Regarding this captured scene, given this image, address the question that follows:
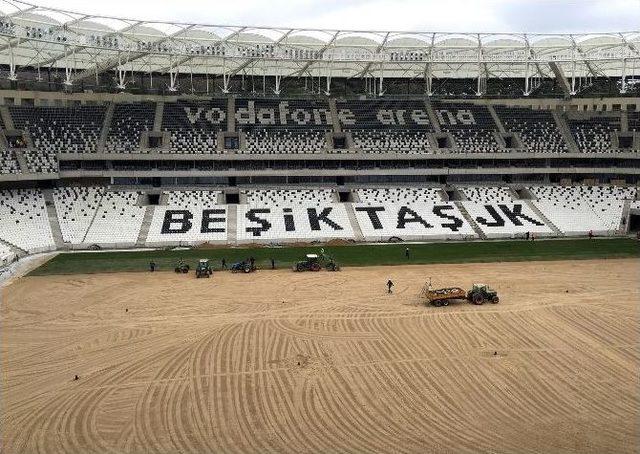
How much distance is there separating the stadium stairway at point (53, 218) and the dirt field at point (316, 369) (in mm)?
13955

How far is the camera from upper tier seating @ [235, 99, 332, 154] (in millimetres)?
63250

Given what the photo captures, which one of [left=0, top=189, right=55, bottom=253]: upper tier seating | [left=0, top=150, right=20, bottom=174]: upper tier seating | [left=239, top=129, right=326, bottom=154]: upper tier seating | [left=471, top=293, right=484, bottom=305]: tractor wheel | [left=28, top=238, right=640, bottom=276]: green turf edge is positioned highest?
[left=239, top=129, right=326, bottom=154]: upper tier seating

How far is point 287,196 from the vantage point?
5947 centimetres

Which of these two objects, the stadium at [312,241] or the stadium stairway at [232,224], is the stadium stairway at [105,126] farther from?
the stadium stairway at [232,224]

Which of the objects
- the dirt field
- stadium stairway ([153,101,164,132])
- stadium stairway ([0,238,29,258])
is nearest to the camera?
the dirt field

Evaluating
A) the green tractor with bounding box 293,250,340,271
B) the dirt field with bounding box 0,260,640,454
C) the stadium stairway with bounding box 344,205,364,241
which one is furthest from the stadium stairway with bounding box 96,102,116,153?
the green tractor with bounding box 293,250,340,271

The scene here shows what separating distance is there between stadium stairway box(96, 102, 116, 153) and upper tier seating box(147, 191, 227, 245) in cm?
904

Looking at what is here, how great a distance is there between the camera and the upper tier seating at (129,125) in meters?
60.6

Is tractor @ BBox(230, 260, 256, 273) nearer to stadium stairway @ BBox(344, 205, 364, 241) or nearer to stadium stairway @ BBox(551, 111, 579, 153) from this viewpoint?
stadium stairway @ BBox(344, 205, 364, 241)

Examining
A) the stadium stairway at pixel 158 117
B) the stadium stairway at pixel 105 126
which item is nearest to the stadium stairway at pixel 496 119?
the stadium stairway at pixel 158 117

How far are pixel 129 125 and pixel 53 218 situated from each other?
16.3 meters

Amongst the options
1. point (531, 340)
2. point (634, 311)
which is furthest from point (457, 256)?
point (531, 340)

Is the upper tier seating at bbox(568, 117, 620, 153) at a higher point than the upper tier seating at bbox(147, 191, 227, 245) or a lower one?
higher

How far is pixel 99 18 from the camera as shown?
57.1m
